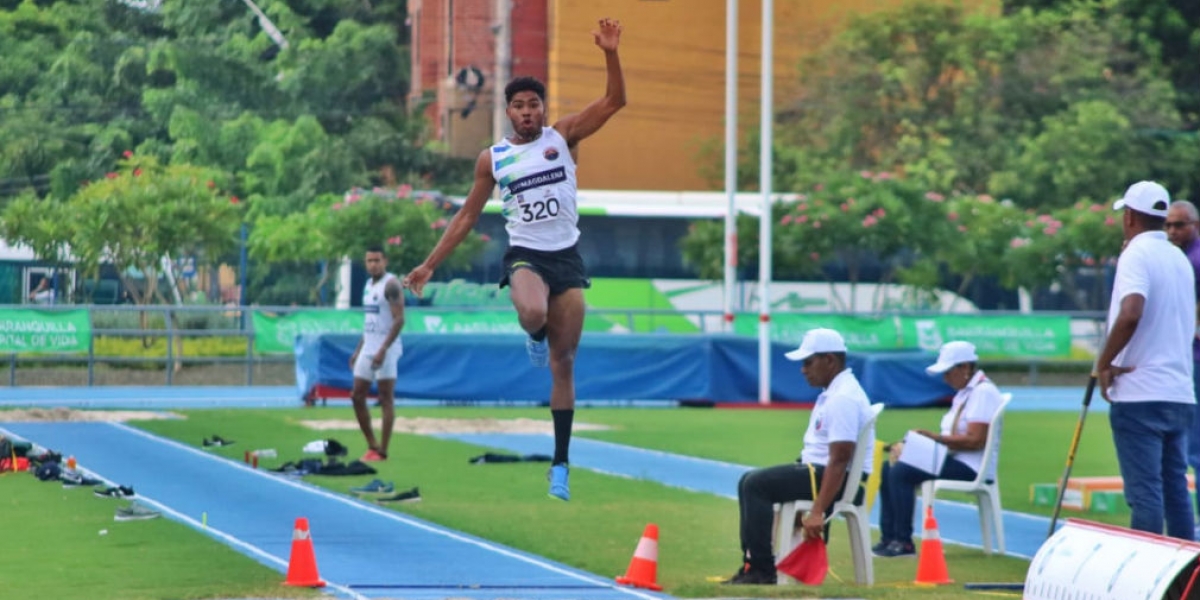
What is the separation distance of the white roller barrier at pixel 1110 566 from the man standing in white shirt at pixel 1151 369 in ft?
2.53

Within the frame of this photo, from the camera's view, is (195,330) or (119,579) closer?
(119,579)

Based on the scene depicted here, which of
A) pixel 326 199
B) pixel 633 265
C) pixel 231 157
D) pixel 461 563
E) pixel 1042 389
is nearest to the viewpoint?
pixel 461 563

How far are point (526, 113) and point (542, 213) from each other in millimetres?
514

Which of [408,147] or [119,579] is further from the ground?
[408,147]

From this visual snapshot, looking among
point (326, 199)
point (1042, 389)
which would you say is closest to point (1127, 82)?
point (1042, 389)

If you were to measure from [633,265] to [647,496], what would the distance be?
2492 centimetres

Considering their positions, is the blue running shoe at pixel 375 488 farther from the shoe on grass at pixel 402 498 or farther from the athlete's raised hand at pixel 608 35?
the athlete's raised hand at pixel 608 35

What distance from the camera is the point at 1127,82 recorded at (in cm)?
4897

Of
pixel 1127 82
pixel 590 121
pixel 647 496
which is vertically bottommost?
pixel 647 496

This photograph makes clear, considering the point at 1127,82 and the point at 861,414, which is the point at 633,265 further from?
the point at 861,414

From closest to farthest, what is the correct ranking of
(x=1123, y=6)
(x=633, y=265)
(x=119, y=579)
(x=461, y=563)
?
(x=119, y=579) < (x=461, y=563) < (x=633, y=265) < (x=1123, y=6)

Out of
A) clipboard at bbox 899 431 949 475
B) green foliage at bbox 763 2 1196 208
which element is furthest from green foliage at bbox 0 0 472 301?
green foliage at bbox 763 2 1196 208

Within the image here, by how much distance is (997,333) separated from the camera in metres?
36.5

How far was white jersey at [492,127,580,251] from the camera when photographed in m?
9.82
